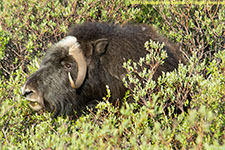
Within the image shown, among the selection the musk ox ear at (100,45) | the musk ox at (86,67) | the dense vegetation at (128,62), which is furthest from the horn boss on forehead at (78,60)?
the dense vegetation at (128,62)

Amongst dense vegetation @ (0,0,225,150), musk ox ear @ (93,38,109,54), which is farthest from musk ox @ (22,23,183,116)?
dense vegetation @ (0,0,225,150)

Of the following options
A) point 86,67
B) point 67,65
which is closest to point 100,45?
point 86,67

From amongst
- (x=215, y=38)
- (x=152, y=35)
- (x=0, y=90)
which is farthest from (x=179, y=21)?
(x=0, y=90)

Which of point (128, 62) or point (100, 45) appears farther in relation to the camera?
point (100, 45)

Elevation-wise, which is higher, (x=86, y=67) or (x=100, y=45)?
(x=100, y=45)

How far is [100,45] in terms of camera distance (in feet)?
12.0

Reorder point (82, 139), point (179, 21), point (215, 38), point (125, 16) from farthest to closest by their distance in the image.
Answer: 1. point (125, 16)
2. point (179, 21)
3. point (215, 38)
4. point (82, 139)

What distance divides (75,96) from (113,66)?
0.48 meters

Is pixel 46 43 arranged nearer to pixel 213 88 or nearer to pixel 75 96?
pixel 75 96

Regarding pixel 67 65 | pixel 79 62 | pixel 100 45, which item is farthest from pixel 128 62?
pixel 67 65

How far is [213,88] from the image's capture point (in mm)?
3211

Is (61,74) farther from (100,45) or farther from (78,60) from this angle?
(100,45)

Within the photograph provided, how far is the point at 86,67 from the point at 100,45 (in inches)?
10.1

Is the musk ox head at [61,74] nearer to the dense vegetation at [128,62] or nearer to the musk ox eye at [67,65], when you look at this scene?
the musk ox eye at [67,65]
